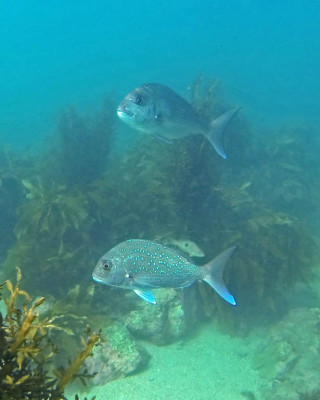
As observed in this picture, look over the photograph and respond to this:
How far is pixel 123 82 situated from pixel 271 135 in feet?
143

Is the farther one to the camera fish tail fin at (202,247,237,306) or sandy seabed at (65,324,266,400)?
sandy seabed at (65,324,266,400)

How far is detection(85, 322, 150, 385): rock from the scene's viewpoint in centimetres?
499

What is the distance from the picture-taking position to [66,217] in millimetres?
6570

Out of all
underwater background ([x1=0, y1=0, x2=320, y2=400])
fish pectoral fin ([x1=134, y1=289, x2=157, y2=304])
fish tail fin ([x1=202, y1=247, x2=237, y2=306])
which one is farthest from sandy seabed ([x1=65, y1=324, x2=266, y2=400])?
fish tail fin ([x1=202, y1=247, x2=237, y2=306])

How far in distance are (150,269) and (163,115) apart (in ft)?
6.51

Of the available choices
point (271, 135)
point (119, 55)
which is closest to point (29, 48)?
point (119, 55)

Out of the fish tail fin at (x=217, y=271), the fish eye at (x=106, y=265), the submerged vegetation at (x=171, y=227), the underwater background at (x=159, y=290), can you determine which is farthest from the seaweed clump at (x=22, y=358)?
the submerged vegetation at (x=171, y=227)

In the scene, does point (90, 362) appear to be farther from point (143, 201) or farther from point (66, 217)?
point (143, 201)

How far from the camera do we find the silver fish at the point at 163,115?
4277mm

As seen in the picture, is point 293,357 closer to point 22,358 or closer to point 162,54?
point 22,358

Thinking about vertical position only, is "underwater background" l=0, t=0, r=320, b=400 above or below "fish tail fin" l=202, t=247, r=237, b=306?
below

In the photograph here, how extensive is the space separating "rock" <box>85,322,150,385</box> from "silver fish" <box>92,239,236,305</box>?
1.73 meters

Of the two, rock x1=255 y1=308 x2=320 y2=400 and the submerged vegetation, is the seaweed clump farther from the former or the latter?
rock x1=255 y1=308 x2=320 y2=400

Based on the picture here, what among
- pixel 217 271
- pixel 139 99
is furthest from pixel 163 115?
pixel 217 271
